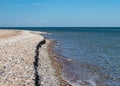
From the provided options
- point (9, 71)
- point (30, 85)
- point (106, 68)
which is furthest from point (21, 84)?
point (106, 68)

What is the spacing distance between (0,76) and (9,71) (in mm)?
1603

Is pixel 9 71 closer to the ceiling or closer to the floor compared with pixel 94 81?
closer to the ceiling

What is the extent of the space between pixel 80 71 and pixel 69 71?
3.47 ft

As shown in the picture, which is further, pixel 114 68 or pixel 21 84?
pixel 114 68

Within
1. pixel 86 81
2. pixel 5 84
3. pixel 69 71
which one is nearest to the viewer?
pixel 5 84

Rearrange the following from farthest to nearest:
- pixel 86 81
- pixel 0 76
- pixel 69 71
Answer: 1. pixel 69 71
2. pixel 86 81
3. pixel 0 76

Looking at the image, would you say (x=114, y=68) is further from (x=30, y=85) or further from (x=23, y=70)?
(x=30, y=85)

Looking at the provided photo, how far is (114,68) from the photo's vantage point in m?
25.4

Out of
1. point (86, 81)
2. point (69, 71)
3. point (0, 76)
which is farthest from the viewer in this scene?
point (69, 71)

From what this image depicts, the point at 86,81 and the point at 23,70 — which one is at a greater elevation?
the point at 23,70

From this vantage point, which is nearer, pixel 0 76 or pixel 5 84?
pixel 5 84

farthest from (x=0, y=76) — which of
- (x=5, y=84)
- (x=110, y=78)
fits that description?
(x=110, y=78)

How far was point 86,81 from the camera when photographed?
65.6ft

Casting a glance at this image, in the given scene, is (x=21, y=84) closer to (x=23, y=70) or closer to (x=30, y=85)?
(x=30, y=85)
